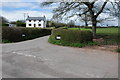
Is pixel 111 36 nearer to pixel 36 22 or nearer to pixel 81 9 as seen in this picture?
pixel 81 9

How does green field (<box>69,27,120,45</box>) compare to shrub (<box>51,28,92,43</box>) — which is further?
green field (<box>69,27,120,45</box>)

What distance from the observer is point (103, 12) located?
13453 millimetres

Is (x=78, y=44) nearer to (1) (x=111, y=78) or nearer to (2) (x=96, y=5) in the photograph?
(2) (x=96, y=5)

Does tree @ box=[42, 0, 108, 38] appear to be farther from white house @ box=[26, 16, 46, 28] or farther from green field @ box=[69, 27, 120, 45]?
white house @ box=[26, 16, 46, 28]

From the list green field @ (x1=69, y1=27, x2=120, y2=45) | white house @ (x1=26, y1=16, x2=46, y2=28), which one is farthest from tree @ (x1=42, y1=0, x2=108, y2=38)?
white house @ (x1=26, y1=16, x2=46, y2=28)

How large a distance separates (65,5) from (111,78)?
9.55 m

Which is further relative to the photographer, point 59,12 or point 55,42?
point 59,12

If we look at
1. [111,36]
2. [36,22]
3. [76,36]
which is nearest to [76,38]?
[76,36]

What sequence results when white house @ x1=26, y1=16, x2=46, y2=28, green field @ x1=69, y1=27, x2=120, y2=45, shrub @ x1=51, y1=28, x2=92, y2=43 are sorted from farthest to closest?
white house @ x1=26, y1=16, x2=46, y2=28 → green field @ x1=69, y1=27, x2=120, y2=45 → shrub @ x1=51, y1=28, x2=92, y2=43

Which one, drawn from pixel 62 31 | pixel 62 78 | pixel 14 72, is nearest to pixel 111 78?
pixel 62 78

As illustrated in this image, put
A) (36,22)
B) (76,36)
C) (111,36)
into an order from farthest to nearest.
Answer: (36,22) → (111,36) → (76,36)

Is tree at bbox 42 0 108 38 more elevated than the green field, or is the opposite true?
tree at bbox 42 0 108 38

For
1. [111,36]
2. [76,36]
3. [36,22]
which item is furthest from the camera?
[36,22]

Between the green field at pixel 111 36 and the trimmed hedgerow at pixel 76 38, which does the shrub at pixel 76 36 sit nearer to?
the trimmed hedgerow at pixel 76 38
